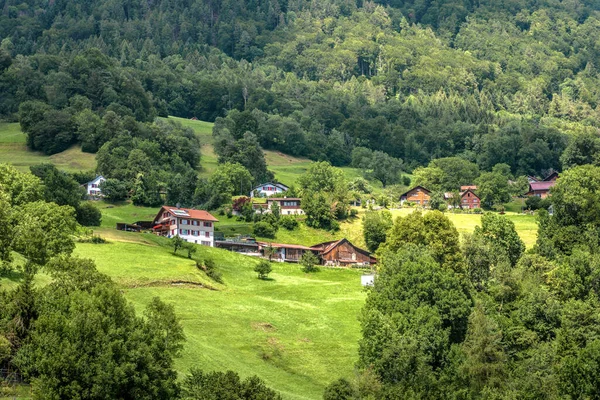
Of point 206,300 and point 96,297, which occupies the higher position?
point 96,297

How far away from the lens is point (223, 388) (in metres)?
50.7

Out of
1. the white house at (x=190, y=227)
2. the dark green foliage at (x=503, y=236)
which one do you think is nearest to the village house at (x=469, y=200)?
the dark green foliage at (x=503, y=236)

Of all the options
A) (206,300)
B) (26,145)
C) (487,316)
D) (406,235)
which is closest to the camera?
(487,316)

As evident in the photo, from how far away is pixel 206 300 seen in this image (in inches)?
3108

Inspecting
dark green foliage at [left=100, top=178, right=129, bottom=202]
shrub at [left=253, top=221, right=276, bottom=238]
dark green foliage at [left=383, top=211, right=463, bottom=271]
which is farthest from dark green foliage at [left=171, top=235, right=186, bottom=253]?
dark green foliage at [left=100, top=178, right=129, bottom=202]

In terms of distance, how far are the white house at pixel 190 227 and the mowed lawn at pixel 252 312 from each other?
12814 millimetres

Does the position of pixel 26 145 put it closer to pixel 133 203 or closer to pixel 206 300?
pixel 133 203

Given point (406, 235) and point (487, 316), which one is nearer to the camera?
point (487, 316)

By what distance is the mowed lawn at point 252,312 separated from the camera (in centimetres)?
6462

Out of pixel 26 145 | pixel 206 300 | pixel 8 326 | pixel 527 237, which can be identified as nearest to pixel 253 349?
pixel 206 300

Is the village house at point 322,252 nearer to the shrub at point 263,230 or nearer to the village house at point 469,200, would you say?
the shrub at point 263,230

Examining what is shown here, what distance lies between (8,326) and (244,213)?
82.7 m

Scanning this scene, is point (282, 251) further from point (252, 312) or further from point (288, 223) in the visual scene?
point (252, 312)

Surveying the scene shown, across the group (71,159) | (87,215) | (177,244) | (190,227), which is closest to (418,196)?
(190,227)
